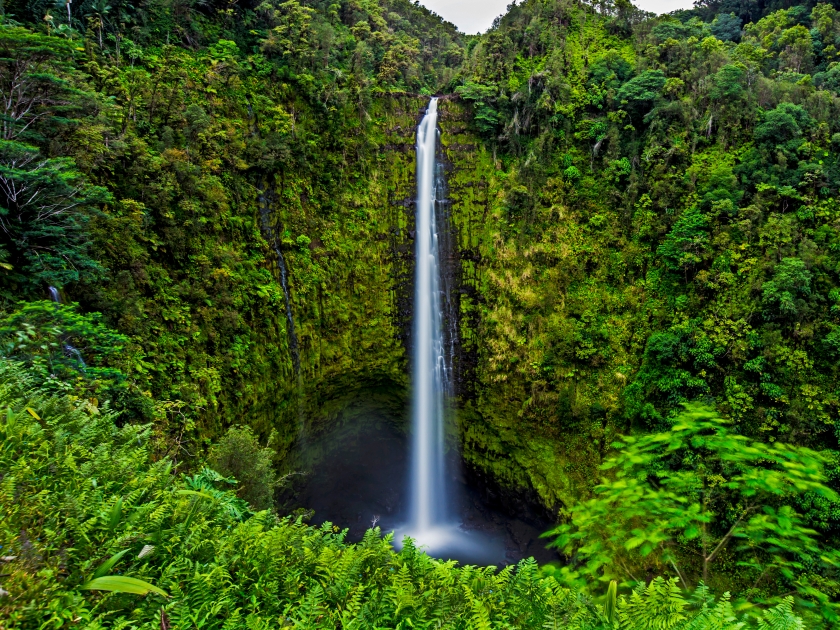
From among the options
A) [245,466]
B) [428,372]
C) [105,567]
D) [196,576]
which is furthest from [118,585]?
[428,372]

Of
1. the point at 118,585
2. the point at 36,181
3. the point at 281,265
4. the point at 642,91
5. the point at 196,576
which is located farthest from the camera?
the point at 642,91

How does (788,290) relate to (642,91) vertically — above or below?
below

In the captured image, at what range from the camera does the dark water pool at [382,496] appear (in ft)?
46.2

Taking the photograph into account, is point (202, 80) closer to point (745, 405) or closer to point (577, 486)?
point (577, 486)

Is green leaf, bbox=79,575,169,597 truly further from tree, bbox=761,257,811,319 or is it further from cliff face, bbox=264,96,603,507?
tree, bbox=761,257,811,319

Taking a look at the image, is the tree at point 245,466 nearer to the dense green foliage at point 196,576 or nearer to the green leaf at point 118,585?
the dense green foliage at point 196,576

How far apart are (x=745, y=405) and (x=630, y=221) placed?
23.3 feet

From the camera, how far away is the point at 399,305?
16844mm

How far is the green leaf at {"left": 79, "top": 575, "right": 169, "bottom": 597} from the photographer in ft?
6.07

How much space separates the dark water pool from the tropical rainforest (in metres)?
0.99

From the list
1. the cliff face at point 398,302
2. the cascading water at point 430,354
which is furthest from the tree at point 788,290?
the cascading water at point 430,354

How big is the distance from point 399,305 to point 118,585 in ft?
49.5

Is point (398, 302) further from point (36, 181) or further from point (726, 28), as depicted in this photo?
point (726, 28)

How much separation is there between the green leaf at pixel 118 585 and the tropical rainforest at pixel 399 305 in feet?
0.05
